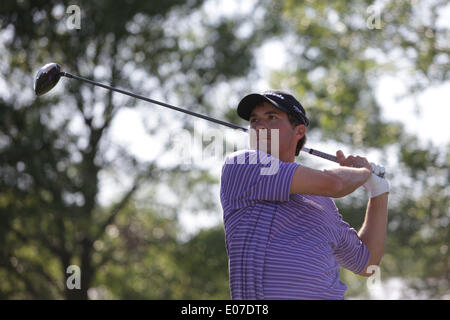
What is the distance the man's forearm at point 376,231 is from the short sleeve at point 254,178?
856mm

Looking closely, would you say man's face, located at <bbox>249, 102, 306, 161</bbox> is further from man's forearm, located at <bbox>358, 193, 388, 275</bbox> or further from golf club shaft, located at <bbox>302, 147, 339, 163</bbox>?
man's forearm, located at <bbox>358, 193, 388, 275</bbox>

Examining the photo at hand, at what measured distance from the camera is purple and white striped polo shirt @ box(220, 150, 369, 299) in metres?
2.78

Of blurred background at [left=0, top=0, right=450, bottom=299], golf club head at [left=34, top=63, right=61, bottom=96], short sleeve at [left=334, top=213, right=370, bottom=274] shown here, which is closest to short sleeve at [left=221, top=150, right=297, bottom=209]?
short sleeve at [left=334, top=213, right=370, bottom=274]

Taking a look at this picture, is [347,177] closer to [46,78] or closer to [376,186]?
[376,186]

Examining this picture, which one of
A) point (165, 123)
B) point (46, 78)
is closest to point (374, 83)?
point (165, 123)

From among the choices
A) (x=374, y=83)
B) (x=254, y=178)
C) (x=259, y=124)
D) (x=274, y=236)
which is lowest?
(x=274, y=236)

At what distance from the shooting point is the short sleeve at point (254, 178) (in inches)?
113

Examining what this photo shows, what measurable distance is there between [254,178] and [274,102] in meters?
0.48

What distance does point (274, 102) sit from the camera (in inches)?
127

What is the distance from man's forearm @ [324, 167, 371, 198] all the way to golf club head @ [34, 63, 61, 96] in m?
2.24

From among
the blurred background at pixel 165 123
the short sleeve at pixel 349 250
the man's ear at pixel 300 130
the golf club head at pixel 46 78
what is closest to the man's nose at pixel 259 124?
the man's ear at pixel 300 130
